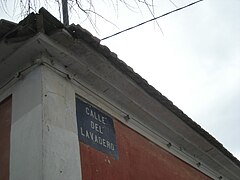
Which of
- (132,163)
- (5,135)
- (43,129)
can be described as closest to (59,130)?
(43,129)

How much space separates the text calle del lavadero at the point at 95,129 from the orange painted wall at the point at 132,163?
3.4 inches

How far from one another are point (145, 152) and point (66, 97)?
1.64 meters

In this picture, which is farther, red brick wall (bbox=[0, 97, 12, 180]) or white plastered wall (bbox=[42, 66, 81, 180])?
red brick wall (bbox=[0, 97, 12, 180])

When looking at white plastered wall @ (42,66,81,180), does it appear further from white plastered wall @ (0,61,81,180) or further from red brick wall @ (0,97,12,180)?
red brick wall @ (0,97,12,180)

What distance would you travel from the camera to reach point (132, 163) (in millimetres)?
4797

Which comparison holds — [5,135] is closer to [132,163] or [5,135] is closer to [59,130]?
[59,130]

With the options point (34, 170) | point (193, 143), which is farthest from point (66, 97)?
point (193, 143)

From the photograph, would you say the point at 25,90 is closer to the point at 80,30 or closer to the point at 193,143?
the point at 80,30

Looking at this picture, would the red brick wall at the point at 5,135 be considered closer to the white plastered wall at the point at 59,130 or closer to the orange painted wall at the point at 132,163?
the white plastered wall at the point at 59,130

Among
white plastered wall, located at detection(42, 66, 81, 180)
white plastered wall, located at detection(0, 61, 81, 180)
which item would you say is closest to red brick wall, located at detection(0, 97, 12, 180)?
white plastered wall, located at detection(0, 61, 81, 180)

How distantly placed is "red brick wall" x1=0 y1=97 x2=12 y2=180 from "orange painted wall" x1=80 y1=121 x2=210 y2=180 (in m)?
0.71

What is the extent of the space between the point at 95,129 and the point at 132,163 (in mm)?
761

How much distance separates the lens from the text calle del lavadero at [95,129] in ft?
13.7

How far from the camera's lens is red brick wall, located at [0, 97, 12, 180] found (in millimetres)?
3704
